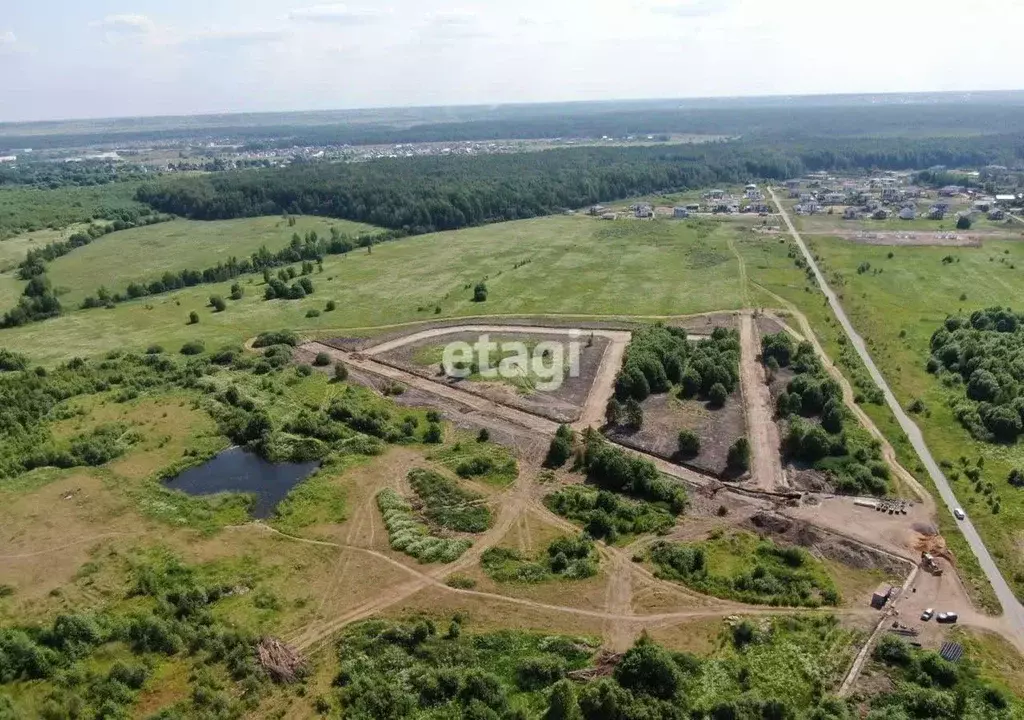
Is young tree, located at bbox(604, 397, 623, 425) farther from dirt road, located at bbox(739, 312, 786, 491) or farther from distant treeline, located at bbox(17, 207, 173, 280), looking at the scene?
distant treeline, located at bbox(17, 207, 173, 280)

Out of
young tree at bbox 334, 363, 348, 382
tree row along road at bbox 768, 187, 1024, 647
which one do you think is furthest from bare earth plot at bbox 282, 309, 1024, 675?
young tree at bbox 334, 363, 348, 382

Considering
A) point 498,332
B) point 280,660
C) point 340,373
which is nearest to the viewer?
point 280,660

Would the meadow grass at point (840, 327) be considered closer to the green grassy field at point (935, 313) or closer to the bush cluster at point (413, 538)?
the green grassy field at point (935, 313)

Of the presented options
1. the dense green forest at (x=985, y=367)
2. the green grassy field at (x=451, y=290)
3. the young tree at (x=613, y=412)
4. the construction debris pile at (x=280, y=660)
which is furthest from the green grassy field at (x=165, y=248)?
the dense green forest at (x=985, y=367)

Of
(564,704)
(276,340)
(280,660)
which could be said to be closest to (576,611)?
(564,704)

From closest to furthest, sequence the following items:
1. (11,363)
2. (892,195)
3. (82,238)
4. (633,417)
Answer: (633,417) < (11,363) < (82,238) < (892,195)

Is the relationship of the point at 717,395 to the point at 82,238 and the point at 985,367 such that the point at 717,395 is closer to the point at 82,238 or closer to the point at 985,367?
the point at 985,367

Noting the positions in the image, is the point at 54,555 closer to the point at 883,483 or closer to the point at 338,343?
the point at 338,343
